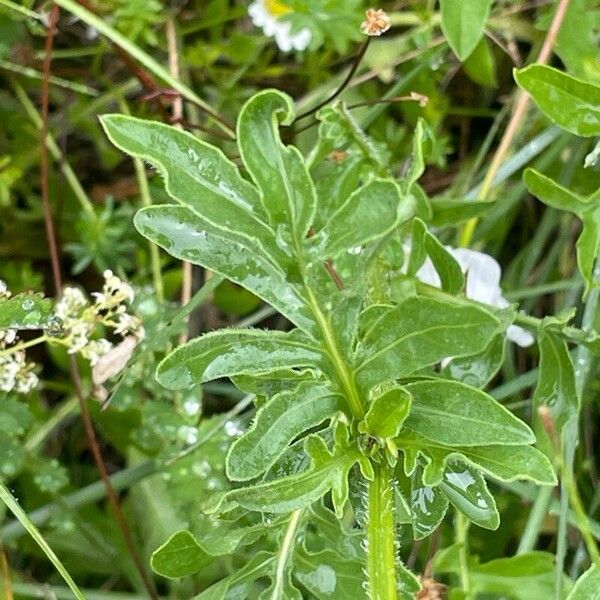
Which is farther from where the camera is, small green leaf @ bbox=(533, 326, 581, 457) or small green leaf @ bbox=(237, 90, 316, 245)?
small green leaf @ bbox=(533, 326, 581, 457)

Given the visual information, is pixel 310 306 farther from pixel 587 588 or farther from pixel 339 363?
pixel 587 588

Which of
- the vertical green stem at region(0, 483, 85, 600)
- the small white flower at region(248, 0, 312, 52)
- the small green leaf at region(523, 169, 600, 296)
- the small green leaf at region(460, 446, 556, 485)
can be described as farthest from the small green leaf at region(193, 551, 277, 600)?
the small white flower at region(248, 0, 312, 52)

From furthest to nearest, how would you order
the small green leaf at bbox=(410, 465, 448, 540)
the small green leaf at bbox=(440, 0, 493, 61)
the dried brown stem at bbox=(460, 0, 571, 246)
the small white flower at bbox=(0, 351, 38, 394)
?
the dried brown stem at bbox=(460, 0, 571, 246)
the small green leaf at bbox=(440, 0, 493, 61)
the small white flower at bbox=(0, 351, 38, 394)
the small green leaf at bbox=(410, 465, 448, 540)

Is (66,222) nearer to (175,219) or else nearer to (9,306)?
(9,306)

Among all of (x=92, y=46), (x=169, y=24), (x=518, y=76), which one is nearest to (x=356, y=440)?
(x=518, y=76)

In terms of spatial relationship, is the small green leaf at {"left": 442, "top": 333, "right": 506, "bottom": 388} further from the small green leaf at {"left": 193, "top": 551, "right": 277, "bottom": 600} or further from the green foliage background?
the small green leaf at {"left": 193, "top": 551, "right": 277, "bottom": 600}

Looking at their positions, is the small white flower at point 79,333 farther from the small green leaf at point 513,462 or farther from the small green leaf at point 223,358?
the small green leaf at point 513,462
